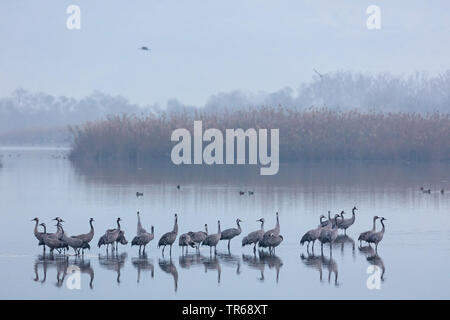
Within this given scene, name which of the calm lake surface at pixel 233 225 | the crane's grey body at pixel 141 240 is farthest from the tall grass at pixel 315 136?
the crane's grey body at pixel 141 240

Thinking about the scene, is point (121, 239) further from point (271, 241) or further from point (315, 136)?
point (315, 136)

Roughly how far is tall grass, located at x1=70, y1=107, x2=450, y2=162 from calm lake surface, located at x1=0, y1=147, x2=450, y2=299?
5345 mm

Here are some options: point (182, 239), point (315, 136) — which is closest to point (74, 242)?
point (182, 239)

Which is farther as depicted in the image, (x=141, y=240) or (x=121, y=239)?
(x=121, y=239)

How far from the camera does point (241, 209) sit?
72.2ft

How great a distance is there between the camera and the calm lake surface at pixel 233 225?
12922mm

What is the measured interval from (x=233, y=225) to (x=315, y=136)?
→ 70.5 ft

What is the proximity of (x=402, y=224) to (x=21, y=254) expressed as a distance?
8.06 m

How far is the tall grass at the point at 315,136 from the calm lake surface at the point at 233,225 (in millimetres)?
5345

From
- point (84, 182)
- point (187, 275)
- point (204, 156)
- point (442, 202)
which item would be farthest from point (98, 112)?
point (187, 275)

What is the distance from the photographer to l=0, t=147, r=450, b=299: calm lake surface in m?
12.9

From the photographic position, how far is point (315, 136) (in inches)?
1576

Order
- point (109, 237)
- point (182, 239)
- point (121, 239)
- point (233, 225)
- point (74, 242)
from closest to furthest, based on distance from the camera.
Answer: point (74, 242) < point (109, 237) < point (182, 239) < point (121, 239) < point (233, 225)

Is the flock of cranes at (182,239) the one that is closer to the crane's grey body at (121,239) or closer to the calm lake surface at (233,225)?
the crane's grey body at (121,239)
